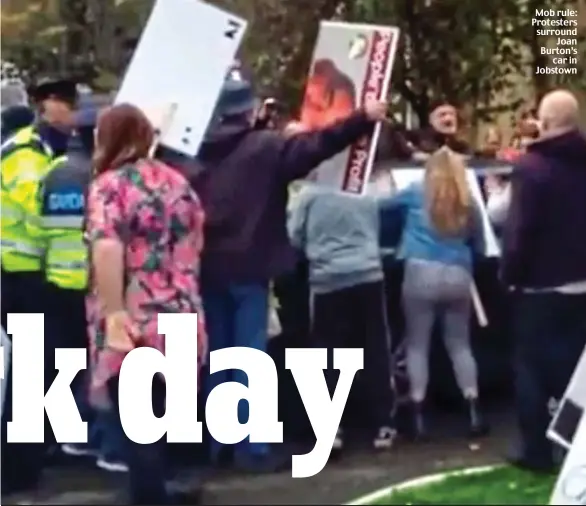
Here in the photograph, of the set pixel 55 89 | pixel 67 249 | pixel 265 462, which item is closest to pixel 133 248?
pixel 67 249

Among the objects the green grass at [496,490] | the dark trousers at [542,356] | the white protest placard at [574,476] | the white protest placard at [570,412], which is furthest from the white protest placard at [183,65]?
the white protest placard at [574,476]

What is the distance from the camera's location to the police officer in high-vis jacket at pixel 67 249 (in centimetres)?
401

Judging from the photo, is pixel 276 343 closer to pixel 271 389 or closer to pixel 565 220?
pixel 271 389

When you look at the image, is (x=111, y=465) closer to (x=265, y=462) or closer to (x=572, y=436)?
(x=265, y=462)

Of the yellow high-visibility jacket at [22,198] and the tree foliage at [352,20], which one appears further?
the yellow high-visibility jacket at [22,198]

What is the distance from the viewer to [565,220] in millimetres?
4055

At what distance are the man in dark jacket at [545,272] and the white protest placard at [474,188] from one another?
44 mm

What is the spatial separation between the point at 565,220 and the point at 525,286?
26 centimetres

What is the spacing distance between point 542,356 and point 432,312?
1.35 ft

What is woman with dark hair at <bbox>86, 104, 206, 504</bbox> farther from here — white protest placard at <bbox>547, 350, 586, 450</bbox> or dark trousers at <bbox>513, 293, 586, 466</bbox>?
white protest placard at <bbox>547, 350, 586, 450</bbox>

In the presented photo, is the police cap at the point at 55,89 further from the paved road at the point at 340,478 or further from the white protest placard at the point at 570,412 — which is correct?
the white protest placard at the point at 570,412

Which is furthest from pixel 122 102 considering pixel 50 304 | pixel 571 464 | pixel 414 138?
pixel 571 464

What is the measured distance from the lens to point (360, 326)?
13.2ft

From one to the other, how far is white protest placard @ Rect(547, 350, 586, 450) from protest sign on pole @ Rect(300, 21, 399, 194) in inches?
38.7
